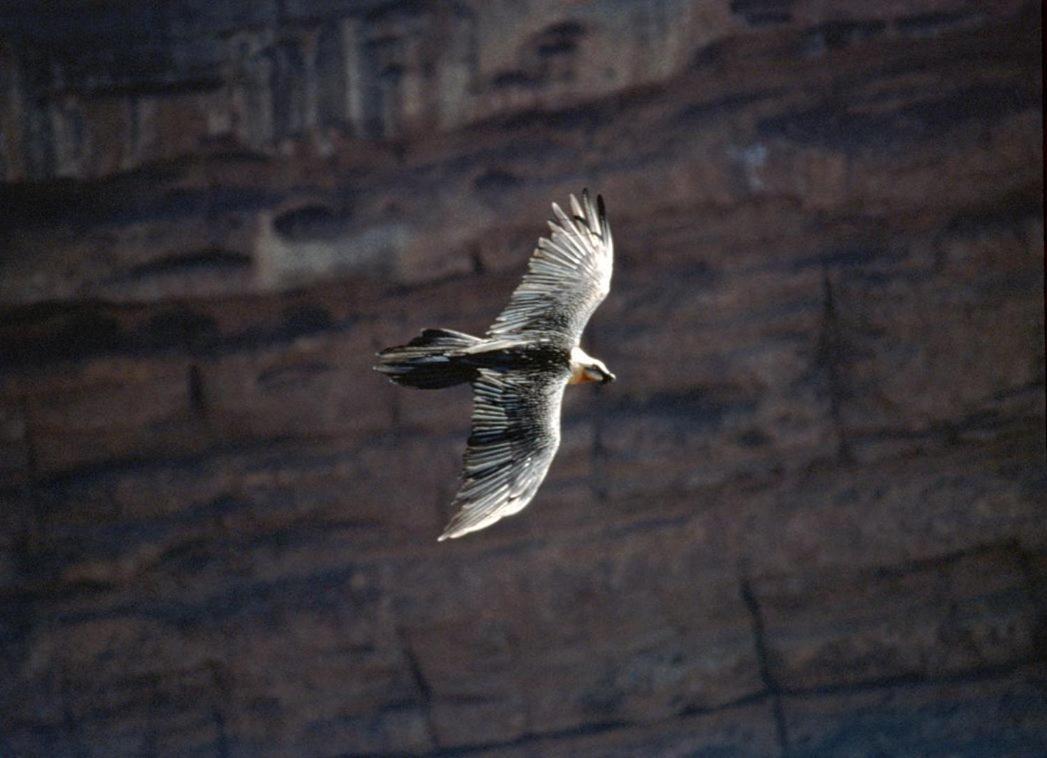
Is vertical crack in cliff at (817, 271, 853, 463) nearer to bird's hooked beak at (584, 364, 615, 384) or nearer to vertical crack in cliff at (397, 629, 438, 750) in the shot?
vertical crack in cliff at (397, 629, 438, 750)

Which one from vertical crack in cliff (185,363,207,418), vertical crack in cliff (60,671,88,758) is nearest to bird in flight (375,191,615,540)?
vertical crack in cliff (185,363,207,418)

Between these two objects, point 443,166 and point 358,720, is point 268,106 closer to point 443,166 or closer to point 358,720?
point 443,166

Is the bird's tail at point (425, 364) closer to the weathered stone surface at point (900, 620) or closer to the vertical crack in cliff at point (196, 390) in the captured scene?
the vertical crack in cliff at point (196, 390)

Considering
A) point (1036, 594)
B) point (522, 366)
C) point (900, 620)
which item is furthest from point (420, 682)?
point (522, 366)

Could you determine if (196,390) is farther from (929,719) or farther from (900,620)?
(929,719)

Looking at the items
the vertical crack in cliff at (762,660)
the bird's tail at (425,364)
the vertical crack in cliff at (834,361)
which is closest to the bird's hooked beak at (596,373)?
the bird's tail at (425,364)

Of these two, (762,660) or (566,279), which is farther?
(762,660)
